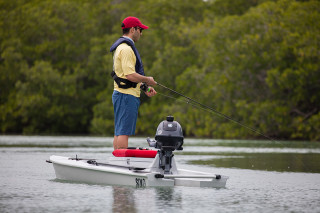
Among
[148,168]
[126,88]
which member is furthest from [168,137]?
[126,88]

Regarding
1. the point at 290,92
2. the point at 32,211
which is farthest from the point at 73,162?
the point at 290,92

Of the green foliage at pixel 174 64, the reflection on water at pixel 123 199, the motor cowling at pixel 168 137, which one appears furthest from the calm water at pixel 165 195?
the green foliage at pixel 174 64

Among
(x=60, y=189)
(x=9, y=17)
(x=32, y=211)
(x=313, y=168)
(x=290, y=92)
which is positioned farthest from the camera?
(x=9, y=17)

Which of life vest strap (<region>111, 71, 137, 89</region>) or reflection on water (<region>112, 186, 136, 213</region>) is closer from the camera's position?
reflection on water (<region>112, 186, 136, 213</region>)

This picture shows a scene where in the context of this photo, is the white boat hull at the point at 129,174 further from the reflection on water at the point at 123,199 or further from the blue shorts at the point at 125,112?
the blue shorts at the point at 125,112

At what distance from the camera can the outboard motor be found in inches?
333

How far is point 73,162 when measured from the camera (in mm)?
9219

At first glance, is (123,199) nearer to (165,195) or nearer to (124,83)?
(165,195)

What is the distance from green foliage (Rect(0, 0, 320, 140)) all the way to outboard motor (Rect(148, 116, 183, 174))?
22.7 meters

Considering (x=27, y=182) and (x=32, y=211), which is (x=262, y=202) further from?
(x=27, y=182)

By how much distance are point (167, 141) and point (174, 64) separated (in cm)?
Answer: 3829

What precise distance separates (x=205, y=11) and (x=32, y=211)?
1785 inches

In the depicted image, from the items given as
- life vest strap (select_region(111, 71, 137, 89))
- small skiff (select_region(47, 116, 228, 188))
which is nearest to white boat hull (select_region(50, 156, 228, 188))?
small skiff (select_region(47, 116, 228, 188))

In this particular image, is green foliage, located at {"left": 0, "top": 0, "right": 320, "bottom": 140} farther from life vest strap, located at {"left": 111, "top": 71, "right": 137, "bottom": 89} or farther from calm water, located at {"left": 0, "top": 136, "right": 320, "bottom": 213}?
life vest strap, located at {"left": 111, "top": 71, "right": 137, "bottom": 89}
